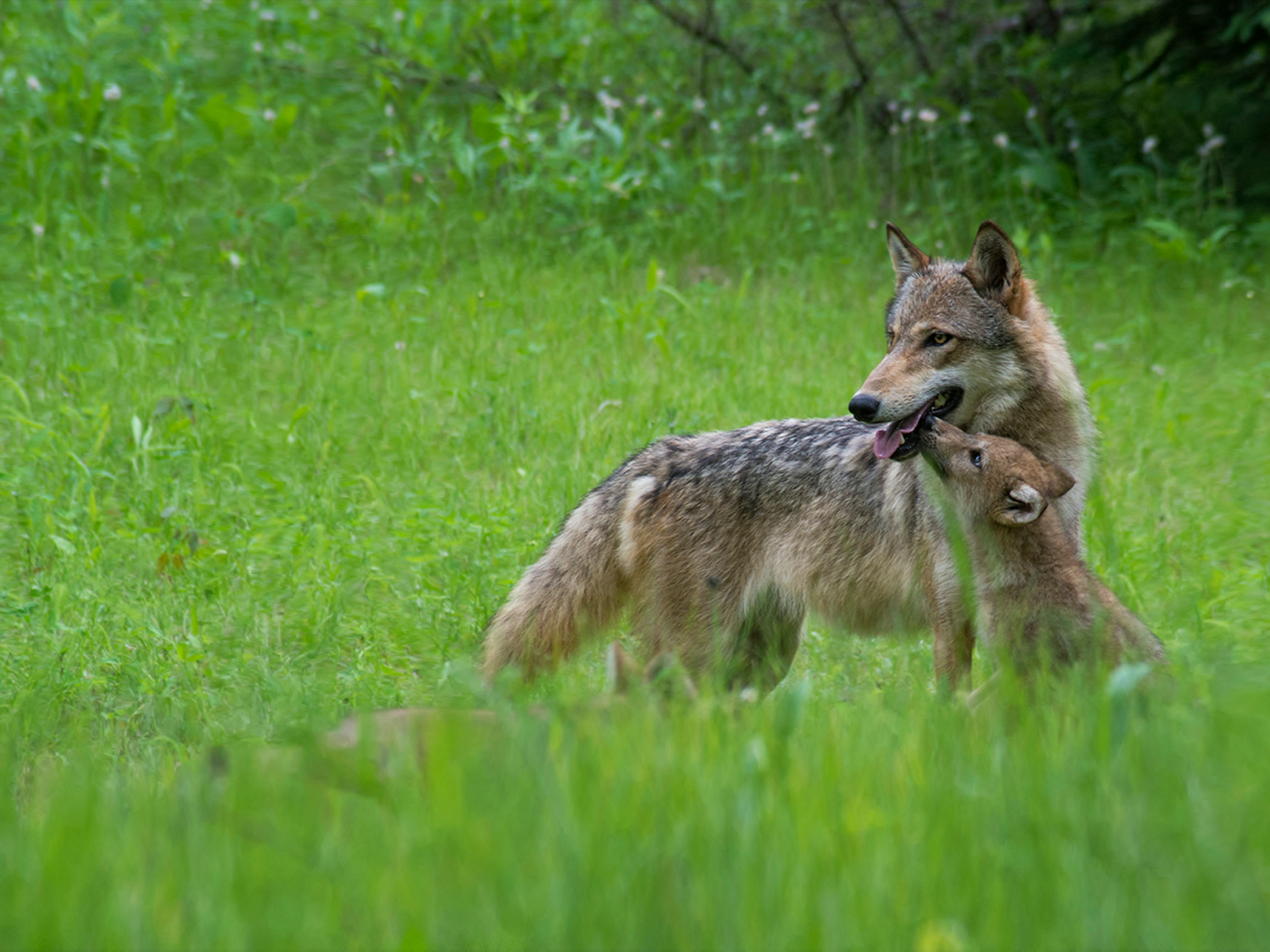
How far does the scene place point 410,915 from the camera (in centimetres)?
213

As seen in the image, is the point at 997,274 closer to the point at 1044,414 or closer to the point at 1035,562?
the point at 1044,414

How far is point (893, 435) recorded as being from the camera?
14.8 feet

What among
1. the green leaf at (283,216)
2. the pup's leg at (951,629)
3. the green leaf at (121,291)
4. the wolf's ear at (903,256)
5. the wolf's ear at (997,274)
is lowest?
the pup's leg at (951,629)

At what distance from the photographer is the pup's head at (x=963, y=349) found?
14.9 ft

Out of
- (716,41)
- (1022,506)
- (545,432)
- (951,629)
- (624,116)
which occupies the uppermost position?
(716,41)

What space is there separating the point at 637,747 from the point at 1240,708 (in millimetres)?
1325

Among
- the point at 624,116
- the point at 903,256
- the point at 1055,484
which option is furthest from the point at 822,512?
the point at 624,116

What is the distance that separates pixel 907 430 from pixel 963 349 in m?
0.38

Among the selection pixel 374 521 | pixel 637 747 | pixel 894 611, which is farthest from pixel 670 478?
pixel 637 747

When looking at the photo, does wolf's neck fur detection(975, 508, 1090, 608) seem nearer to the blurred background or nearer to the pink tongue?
the pink tongue

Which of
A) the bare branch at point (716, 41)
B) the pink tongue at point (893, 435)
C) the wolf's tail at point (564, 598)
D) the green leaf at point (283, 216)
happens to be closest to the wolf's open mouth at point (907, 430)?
the pink tongue at point (893, 435)

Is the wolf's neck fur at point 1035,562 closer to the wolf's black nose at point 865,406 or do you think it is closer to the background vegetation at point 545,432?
the background vegetation at point 545,432

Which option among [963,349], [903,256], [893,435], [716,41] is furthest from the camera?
[716,41]

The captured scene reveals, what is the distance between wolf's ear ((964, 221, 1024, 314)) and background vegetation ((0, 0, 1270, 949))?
3.71 feet
